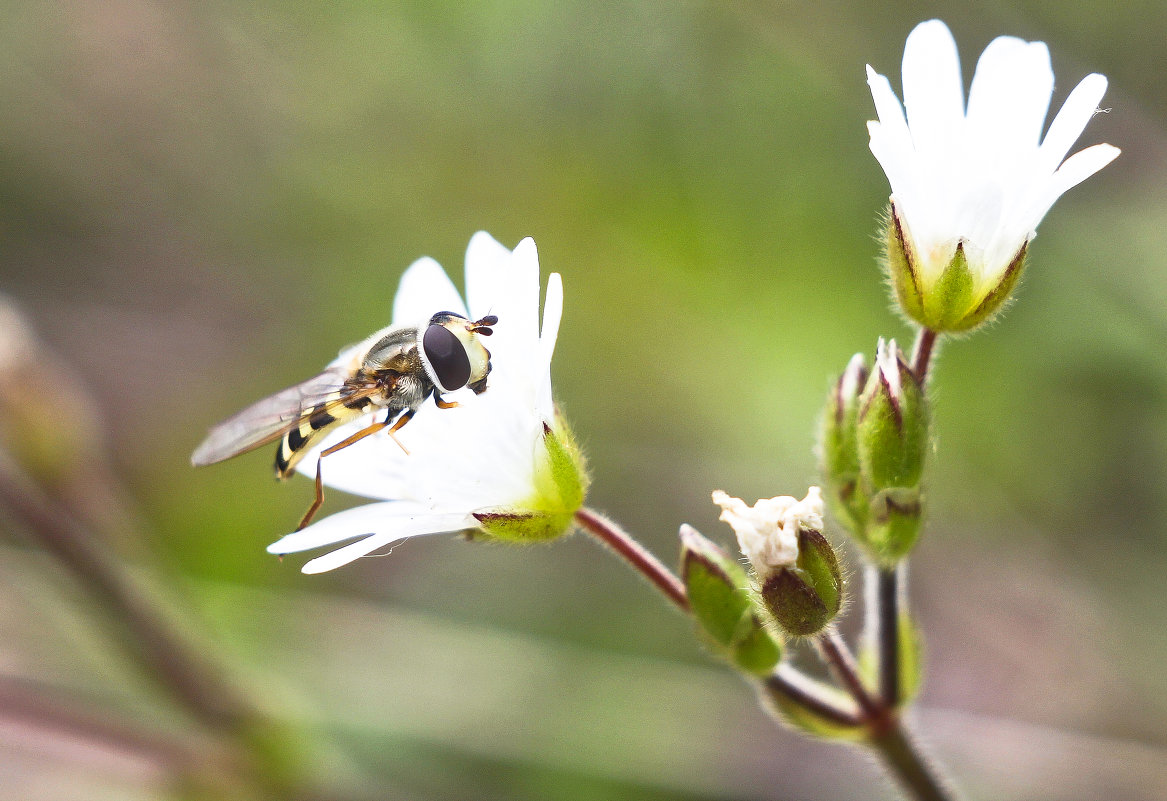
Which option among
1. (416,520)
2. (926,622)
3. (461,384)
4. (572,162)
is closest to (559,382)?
(572,162)

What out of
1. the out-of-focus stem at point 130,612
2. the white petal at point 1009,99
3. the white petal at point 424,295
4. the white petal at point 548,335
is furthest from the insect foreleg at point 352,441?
the out-of-focus stem at point 130,612

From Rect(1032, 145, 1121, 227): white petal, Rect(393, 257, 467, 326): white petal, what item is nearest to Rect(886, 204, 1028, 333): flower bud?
Rect(1032, 145, 1121, 227): white petal

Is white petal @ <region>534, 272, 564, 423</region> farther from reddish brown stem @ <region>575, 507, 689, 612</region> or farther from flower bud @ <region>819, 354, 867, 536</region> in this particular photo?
flower bud @ <region>819, 354, 867, 536</region>

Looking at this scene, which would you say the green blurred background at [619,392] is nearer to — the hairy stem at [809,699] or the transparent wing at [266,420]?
the transparent wing at [266,420]

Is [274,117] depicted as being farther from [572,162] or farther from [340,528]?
[340,528]

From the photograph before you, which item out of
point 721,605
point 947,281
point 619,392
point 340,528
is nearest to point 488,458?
point 340,528

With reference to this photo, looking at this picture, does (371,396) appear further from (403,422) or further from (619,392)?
(619,392)
